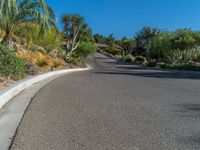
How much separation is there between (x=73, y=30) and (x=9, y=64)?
3937cm

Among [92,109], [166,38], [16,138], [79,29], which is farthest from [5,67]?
[166,38]

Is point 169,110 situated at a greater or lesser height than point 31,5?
lesser

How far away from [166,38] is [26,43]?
32593 mm

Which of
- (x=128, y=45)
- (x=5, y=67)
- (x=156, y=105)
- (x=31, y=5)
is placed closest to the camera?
(x=156, y=105)

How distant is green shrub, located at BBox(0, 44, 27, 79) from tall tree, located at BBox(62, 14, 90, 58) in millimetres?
35597

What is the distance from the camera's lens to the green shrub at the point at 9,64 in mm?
13490

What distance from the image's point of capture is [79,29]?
5362 cm

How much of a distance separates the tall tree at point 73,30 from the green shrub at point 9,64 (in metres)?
35.6

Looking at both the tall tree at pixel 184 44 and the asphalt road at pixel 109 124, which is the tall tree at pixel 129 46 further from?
the asphalt road at pixel 109 124

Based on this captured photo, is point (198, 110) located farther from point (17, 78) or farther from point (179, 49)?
point (179, 49)

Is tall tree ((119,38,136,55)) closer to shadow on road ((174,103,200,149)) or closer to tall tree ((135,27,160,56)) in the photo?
tall tree ((135,27,160,56))

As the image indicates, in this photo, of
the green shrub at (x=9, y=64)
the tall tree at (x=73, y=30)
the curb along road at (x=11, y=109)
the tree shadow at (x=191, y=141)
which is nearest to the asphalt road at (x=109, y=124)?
the tree shadow at (x=191, y=141)

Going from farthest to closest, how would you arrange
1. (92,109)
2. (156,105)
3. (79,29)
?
(79,29)
(156,105)
(92,109)

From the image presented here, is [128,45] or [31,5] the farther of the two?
[128,45]
